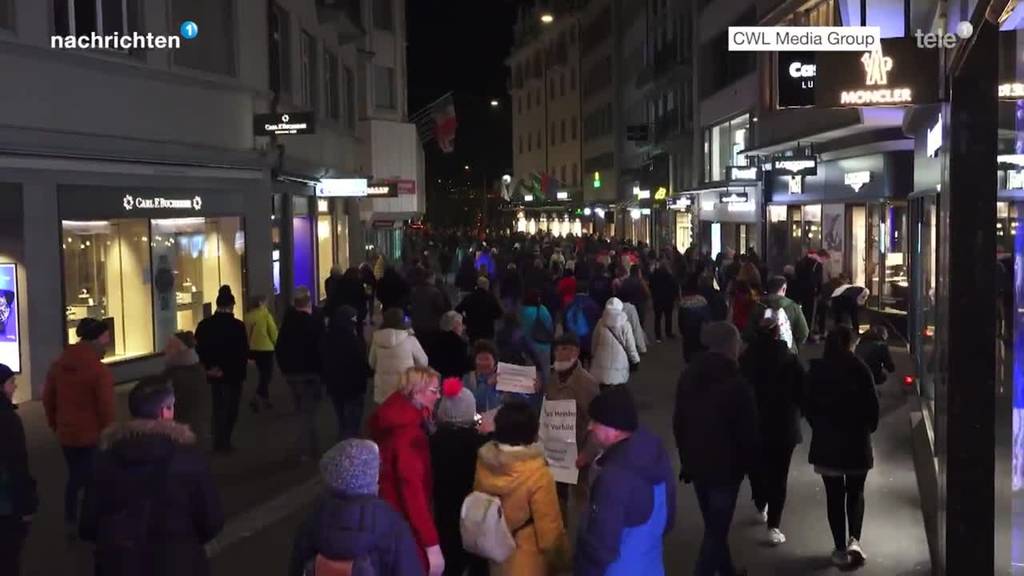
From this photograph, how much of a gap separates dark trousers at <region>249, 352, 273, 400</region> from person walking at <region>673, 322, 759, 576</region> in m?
7.90

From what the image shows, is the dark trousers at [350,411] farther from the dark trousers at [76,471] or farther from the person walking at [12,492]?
the person walking at [12,492]

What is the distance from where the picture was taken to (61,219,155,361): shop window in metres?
16.5

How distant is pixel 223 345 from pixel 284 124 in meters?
8.90

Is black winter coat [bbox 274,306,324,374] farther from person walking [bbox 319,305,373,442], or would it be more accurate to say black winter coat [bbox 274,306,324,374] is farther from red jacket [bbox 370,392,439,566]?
red jacket [bbox 370,392,439,566]

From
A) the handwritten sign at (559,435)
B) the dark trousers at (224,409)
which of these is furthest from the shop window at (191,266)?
the handwritten sign at (559,435)

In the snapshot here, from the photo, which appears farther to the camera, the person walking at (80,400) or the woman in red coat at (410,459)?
the person walking at (80,400)

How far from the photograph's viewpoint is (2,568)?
6562 mm

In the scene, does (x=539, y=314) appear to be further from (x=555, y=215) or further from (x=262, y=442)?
(x=555, y=215)

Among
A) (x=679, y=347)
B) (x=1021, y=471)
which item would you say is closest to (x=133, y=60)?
(x=679, y=347)

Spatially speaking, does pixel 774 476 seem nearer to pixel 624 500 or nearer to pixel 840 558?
pixel 840 558

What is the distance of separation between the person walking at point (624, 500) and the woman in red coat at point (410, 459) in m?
0.90

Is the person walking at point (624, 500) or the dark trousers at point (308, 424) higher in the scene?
the person walking at point (624, 500)

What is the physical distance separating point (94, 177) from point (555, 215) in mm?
69135

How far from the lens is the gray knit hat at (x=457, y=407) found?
6.48 m
